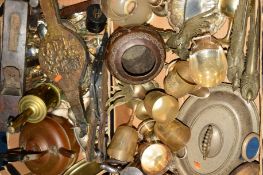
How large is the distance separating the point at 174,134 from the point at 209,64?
300 millimetres

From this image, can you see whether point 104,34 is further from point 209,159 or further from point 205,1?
point 209,159

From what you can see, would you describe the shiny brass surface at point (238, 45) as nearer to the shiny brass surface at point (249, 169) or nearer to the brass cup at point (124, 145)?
the shiny brass surface at point (249, 169)

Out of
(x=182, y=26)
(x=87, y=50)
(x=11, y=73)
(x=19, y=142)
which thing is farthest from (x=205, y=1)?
(x=19, y=142)

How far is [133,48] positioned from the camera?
1.45 meters

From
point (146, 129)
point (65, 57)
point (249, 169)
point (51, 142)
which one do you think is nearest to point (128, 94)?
point (146, 129)

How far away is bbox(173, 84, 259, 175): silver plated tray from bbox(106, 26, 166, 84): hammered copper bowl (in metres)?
0.21

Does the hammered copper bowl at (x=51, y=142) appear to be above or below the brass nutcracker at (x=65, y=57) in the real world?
below

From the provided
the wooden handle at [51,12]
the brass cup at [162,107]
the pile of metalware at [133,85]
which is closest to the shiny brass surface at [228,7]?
the pile of metalware at [133,85]

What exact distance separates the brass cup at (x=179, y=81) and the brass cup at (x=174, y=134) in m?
0.11

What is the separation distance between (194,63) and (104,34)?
1.20 ft

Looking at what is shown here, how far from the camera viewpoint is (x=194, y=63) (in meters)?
1.30

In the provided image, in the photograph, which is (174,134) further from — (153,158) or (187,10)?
(187,10)

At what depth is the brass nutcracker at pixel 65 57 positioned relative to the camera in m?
1.50

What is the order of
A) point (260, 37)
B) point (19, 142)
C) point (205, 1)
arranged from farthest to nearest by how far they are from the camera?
1. point (19, 142)
2. point (205, 1)
3. point (260, 37)
